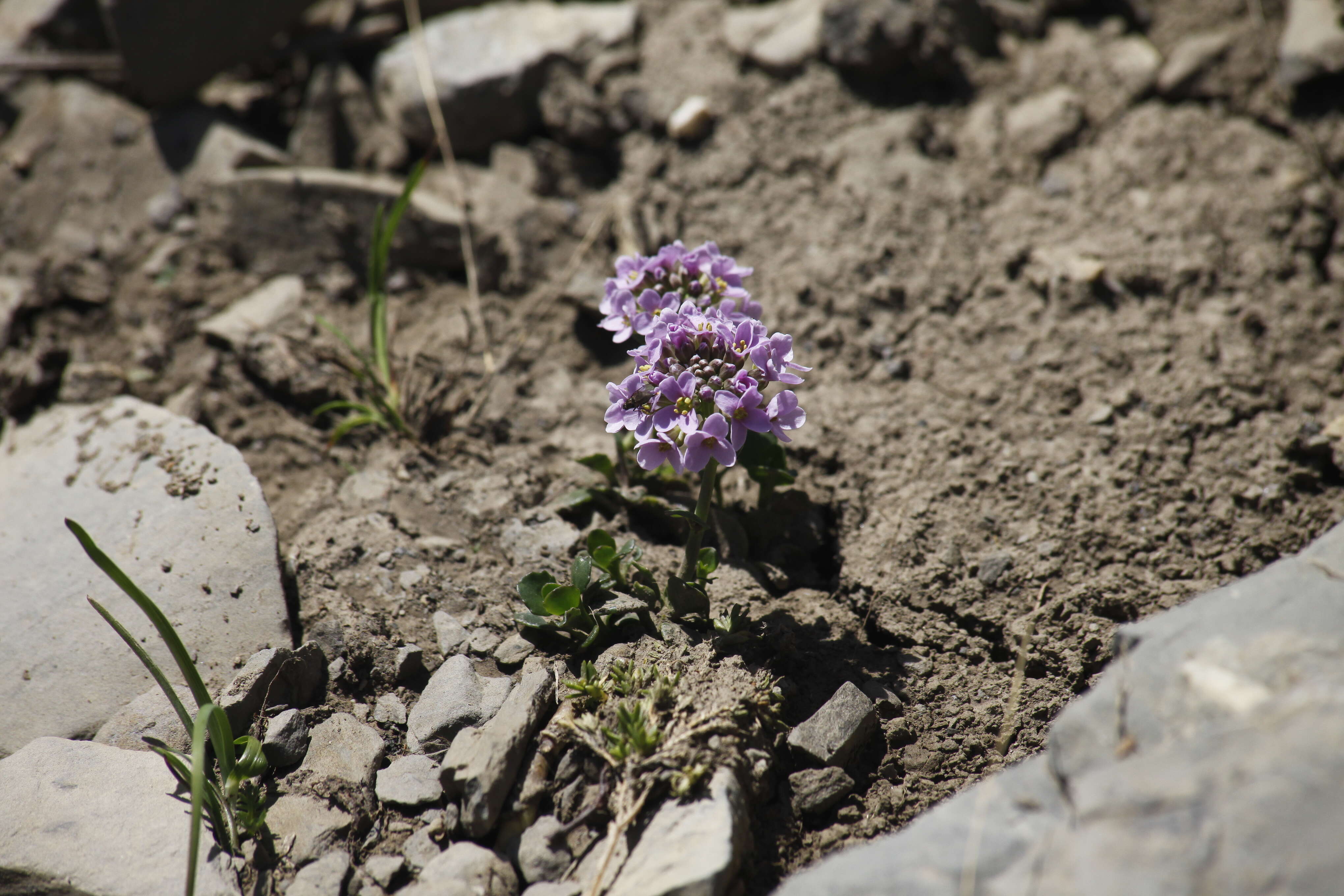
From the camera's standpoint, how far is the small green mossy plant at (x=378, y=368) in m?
3.46

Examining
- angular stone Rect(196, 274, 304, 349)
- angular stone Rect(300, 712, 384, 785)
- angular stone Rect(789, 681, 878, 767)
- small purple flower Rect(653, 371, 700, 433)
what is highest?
small purple flower Rect(653, 371, 700, 433)

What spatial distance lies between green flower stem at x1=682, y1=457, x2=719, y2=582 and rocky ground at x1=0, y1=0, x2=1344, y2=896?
0.18 metres

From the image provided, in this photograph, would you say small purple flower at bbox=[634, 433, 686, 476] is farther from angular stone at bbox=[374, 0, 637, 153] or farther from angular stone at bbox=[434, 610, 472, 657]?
angular stone at bbox=[374, 0, 637, 153]

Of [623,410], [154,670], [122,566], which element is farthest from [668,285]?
[122,566]

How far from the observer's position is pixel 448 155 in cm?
431

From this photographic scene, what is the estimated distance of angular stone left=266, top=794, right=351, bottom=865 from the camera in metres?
2.33

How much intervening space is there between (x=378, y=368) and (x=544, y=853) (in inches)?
85.7

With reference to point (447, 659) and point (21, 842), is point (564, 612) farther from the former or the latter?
point (21, 842)

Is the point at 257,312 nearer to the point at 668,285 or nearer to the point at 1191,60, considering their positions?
the point at 668,285

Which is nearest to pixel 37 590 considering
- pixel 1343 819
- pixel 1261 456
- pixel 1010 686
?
pixel 1010 686

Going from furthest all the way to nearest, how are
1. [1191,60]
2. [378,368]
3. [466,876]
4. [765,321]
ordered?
[1191,60] → [765,321] → [378,368] → [466,876]

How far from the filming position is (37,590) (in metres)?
2.92

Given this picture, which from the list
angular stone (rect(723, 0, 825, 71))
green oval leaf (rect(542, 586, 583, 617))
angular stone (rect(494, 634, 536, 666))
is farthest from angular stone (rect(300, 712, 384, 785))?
angular stone (rect(723, 0, 825, 71))

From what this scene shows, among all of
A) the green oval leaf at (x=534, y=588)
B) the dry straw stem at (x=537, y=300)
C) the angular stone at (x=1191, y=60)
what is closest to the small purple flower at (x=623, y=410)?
the green oval leaf at (x=534, y=588)
